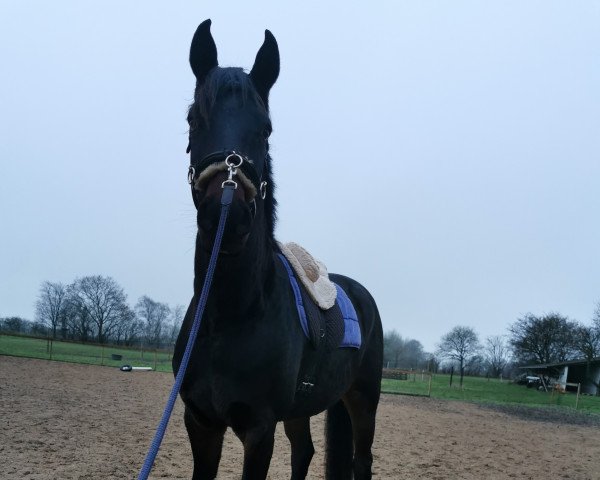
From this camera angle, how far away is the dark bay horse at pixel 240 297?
7.03 feet

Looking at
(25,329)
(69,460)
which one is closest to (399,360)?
(25,329)

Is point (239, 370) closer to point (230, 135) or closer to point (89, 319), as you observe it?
point (230, 135)

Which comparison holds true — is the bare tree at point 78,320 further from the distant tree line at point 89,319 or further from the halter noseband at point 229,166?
the halter noseband at point 229,166

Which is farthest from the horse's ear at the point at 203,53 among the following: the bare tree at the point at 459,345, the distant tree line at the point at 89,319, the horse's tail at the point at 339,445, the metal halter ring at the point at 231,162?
the bare tree at the point at 459,345

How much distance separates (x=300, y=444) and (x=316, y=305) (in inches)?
60.5

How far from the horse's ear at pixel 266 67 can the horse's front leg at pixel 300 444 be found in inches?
101

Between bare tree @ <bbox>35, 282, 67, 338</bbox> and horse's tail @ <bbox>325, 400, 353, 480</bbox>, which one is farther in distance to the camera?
bare tree @ <bbox>35, 282, 67, 338</bbox>

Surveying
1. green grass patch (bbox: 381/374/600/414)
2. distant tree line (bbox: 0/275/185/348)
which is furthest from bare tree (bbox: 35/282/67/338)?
green grass patch (bbox: 381/374/600/414)

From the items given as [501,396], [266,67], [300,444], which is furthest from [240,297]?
[501,396]

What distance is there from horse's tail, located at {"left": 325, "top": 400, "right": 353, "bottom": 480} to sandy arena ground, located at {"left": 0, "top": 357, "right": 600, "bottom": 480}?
8.18 feet

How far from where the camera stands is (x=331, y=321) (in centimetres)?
320

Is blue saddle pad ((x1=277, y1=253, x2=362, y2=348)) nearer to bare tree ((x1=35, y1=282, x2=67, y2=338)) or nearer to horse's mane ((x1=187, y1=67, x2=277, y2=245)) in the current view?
horse's mane ((x1=187, y1=67, x2=277, y2=245))

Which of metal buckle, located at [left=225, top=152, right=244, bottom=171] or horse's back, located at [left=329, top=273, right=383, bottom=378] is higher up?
metal buckle, located at [left=225, top=152, right=244, bottom=171]

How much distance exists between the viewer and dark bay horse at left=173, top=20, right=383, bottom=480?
84.4 inches
